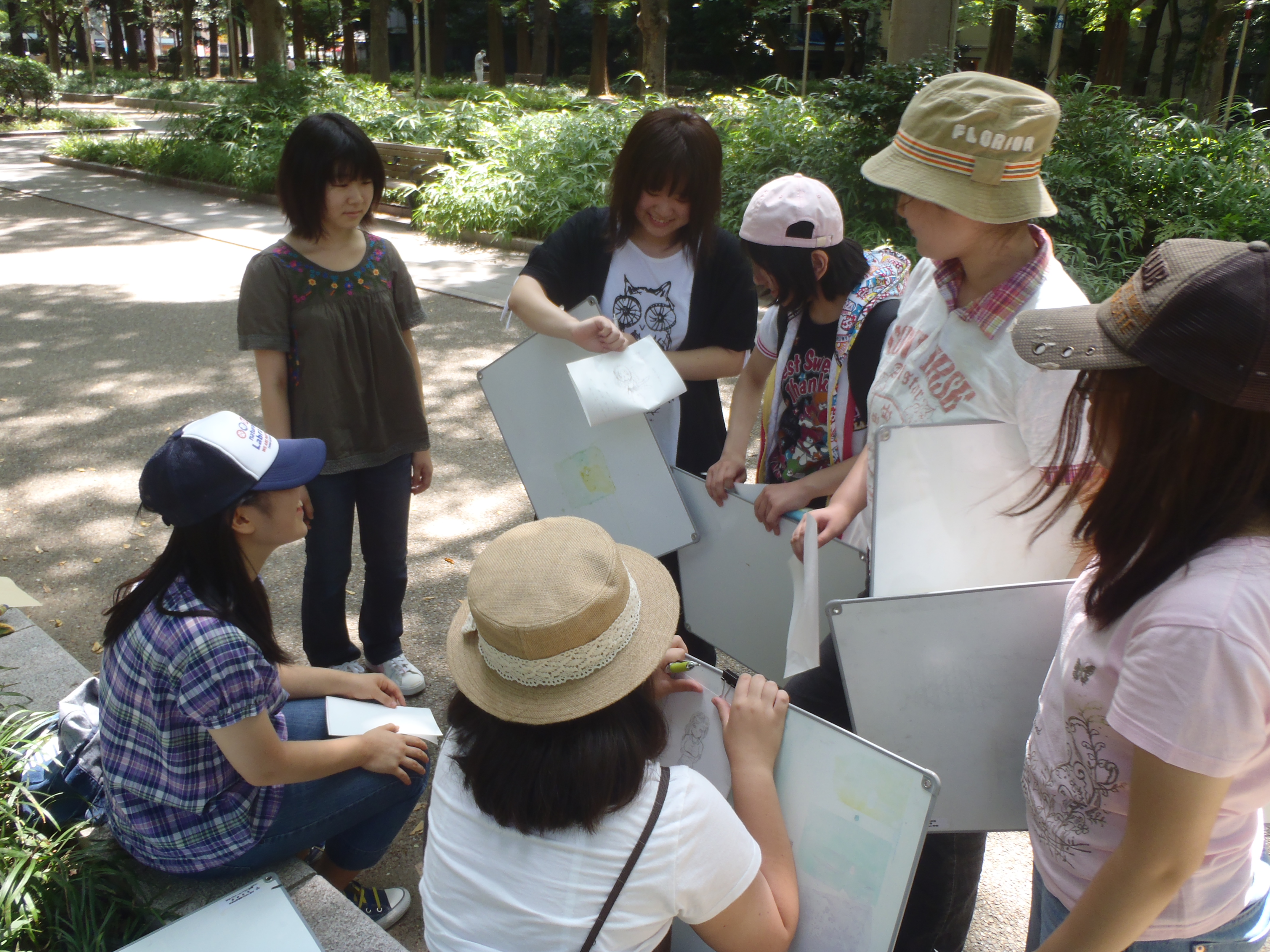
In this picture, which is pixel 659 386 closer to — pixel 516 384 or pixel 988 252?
pixel 516 384

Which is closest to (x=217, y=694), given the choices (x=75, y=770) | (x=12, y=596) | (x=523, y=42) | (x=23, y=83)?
(x=75, y=770)

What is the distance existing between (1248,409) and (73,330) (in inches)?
305

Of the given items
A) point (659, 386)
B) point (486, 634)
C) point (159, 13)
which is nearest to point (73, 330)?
point (659, 386)

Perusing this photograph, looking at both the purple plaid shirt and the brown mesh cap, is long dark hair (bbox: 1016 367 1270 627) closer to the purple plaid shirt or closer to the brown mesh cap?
the brown mesh cap

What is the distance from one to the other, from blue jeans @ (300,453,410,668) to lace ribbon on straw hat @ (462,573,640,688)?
5.06 feet

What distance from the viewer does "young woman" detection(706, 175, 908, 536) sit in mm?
2100

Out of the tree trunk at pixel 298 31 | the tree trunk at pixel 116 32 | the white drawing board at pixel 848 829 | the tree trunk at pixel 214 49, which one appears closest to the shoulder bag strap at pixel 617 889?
the white drawing board at pixel 848 829

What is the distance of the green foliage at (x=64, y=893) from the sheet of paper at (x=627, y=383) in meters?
1.42

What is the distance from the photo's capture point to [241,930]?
1833mm

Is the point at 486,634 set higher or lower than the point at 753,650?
higher

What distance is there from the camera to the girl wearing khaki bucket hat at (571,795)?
1269mm

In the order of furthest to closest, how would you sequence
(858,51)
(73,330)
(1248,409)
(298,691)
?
(858,51)
(73,330)
(298,691)
(1248,409)

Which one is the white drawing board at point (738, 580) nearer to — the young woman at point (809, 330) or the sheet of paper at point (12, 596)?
the young woman at point (809, 330)

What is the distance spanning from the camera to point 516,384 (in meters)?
2.53
